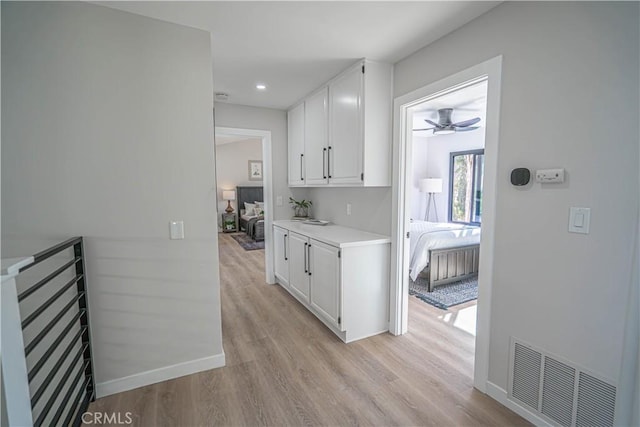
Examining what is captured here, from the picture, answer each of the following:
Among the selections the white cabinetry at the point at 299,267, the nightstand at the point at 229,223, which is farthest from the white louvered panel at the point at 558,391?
the nightstand at the point at 229,223

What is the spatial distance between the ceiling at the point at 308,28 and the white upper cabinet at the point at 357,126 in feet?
0.48

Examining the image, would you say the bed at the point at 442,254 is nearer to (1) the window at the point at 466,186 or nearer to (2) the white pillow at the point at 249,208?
(1) the window at the point at 466,186

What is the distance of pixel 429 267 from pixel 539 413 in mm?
2108

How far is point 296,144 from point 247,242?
3.96 metres

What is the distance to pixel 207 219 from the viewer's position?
82.8 inches

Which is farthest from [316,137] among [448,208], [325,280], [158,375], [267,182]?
[448,208]

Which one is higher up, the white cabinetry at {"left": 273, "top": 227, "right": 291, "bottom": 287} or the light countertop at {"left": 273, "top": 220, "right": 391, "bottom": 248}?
the light countertop at {"left": 273, "top": 220, "right": 391, "bottom": 248}

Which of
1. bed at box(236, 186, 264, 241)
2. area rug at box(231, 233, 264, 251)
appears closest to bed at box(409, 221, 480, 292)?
area rug at box(231, 233, 264, 251)

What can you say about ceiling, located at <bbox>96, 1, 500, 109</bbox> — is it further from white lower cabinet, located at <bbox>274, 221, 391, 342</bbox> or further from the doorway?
white lower cabinet, located at <bbox>274, 221, 391, 342</bbox>

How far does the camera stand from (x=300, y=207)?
4207 millimetres

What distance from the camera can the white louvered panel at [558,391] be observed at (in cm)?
150

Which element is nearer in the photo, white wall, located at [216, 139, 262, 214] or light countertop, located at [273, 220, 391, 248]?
light countertop, located at [273, 220, 391, 248]

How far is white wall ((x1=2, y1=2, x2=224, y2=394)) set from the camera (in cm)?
162

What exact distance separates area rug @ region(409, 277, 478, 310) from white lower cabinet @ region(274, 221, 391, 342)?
1010 millimetres
